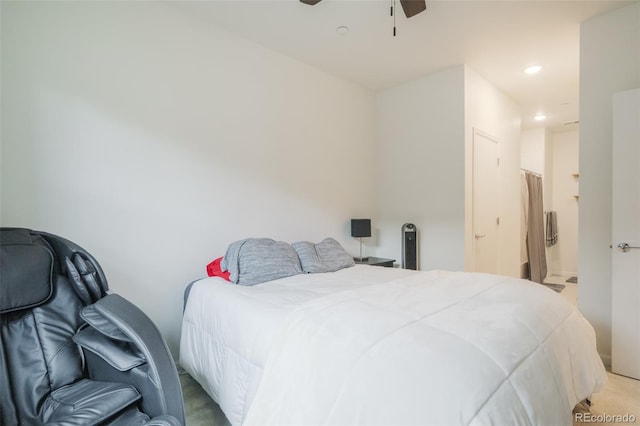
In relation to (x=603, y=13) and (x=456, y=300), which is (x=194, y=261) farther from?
(x=603, y=13)

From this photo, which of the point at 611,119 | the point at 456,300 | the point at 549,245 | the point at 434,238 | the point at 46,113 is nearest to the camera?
the point at 456,300

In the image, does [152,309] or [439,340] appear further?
[152,309]

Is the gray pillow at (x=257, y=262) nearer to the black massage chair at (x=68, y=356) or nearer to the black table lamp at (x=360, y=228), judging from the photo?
the black massage chair at (x=68, y=356)

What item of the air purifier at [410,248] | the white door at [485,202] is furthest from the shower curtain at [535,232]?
the air purifier at [410,248]

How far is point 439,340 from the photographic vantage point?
106 centimetres

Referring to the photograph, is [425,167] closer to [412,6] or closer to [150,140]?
[412,6]

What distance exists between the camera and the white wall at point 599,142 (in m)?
2.35

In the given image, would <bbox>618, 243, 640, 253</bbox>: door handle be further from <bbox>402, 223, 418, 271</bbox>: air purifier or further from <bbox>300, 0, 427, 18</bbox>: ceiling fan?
<bbox>300, 0, 427, 18</bbox>: ceiling fan

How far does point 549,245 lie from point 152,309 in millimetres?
6520

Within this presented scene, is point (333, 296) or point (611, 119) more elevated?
point (611, 119)

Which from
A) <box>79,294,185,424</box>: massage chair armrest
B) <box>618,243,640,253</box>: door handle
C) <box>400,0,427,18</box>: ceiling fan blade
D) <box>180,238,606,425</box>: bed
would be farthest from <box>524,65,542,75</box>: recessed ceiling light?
<box>79,294,185,424</box>: massage chair armrest

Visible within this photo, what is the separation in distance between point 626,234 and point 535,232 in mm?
2962

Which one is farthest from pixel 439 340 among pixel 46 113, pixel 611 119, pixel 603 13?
pixel 603 13

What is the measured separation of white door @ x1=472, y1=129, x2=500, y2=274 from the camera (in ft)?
11.3
